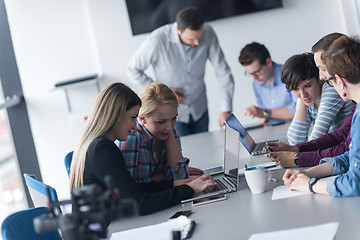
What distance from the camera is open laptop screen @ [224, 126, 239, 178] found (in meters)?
1.99

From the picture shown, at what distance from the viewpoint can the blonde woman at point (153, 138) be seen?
216cm

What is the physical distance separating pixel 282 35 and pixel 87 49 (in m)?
1.98

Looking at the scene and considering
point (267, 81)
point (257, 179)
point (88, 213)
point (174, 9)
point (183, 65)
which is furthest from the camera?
point (174, 9)

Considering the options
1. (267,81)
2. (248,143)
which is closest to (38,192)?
(248,143)

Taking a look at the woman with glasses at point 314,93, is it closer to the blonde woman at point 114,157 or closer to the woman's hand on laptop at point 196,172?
the woman's hand on laptop at point 196,172

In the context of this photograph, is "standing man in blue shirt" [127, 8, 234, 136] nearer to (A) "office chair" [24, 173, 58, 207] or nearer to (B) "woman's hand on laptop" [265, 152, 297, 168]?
(B) "woman's hand on laptop" [265, 152, 297, 168]

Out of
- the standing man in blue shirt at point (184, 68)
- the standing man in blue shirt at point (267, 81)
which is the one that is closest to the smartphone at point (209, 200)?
the standing man in blue shirt at point (267, 81)

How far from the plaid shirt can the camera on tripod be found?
1238mm

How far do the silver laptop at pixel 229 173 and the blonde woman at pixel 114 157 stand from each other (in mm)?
36

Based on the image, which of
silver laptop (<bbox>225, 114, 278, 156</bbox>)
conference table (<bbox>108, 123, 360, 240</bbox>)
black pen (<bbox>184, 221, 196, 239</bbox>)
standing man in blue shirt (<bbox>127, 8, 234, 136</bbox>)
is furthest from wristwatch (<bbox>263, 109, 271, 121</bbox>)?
black pen (<bbox>184, 221, 196, 239</bbox>)

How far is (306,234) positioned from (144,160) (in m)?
1.16

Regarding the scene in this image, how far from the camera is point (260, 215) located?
4.71 ft

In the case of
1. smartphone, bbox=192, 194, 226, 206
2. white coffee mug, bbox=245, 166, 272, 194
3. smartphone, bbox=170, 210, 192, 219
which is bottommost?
smartphone, bbox=192, 194, 226, 206

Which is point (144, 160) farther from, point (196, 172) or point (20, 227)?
point (20, 227)
